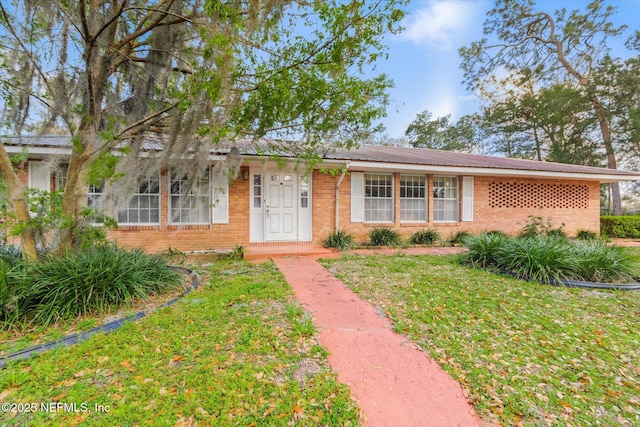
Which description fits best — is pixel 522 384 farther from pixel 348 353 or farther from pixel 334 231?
pixel 334 231

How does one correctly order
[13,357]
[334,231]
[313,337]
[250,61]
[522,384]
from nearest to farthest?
[522,384] < [13,357] < [313,337] < [250,61] < [334,231]

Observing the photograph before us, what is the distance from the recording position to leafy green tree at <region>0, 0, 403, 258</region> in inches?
146

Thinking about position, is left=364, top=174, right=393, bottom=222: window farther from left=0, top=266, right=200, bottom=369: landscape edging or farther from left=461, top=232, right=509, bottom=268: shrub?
left=0, top=266, right=200, bottom=369: landscape edging

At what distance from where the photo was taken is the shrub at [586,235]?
34.9ft

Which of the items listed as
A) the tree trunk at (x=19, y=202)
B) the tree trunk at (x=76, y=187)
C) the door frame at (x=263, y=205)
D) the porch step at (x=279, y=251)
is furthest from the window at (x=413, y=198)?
the tree trunk at (x=19, y=202)

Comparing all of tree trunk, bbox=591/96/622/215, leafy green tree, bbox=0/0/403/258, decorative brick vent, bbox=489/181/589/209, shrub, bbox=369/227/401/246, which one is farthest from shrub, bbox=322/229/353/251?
tree trunk, bbox=591/96/622/215

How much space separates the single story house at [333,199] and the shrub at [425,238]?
0.29 m

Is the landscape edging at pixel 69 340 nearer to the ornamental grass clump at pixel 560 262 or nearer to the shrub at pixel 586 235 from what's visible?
the ornamental grass clump at pixel 560 262

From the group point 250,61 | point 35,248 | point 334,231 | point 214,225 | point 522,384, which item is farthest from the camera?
point 334,231

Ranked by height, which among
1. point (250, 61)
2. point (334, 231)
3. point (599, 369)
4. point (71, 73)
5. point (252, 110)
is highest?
point (250, 61)

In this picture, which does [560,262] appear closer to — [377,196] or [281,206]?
[377,196]

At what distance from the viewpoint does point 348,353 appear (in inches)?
109

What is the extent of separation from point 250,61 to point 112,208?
3.17 meters

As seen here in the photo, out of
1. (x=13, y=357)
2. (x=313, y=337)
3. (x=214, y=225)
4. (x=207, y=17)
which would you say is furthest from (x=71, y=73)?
(x=313, y=337)
